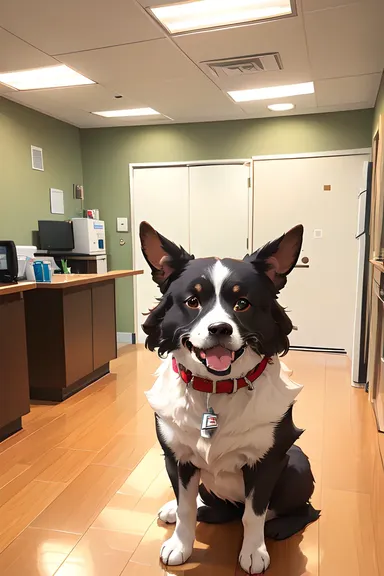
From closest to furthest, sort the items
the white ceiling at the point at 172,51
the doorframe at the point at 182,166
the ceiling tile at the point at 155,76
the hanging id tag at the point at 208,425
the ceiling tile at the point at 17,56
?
the hanging id tag at the point at 208,425 < the white ceiling at the point at 172,51 < the ceiling tile at the point at 17,56 < the ceiling tile at the point at 155,76 < the doorframe at the point at 182,166

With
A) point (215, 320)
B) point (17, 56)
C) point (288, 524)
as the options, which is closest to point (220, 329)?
point (215, 320)

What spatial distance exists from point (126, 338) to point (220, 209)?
1.89 meters

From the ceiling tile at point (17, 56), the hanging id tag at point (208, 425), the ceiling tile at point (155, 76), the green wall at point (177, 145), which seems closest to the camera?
the hanging id tag at point (208, 425)

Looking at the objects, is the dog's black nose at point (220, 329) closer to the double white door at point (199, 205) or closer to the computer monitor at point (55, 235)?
the computer monitor at point (55, 235)

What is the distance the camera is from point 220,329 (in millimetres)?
1173

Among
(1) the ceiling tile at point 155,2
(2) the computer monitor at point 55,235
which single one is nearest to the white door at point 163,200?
(2) the computer monitor at point 55,235

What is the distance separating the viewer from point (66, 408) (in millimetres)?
3279

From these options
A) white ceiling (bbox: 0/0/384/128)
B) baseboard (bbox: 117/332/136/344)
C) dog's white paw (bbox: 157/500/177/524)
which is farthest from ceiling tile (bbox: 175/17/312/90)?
baseboard (bbox: 117/332/136/344)

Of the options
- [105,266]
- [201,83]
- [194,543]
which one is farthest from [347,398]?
[105,266]

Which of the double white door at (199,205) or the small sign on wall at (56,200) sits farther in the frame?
the double white door at (199,205)

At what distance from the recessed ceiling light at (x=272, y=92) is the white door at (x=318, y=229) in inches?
34.5

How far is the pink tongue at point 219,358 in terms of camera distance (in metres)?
1.21

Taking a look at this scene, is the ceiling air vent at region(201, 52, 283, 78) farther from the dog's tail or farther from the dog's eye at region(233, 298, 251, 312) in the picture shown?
the dog's tail

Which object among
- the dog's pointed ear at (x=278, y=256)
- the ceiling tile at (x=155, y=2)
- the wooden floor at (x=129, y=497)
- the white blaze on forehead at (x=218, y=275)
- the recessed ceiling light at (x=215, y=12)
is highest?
the recessed ceiling light at (x=215, y=12)
